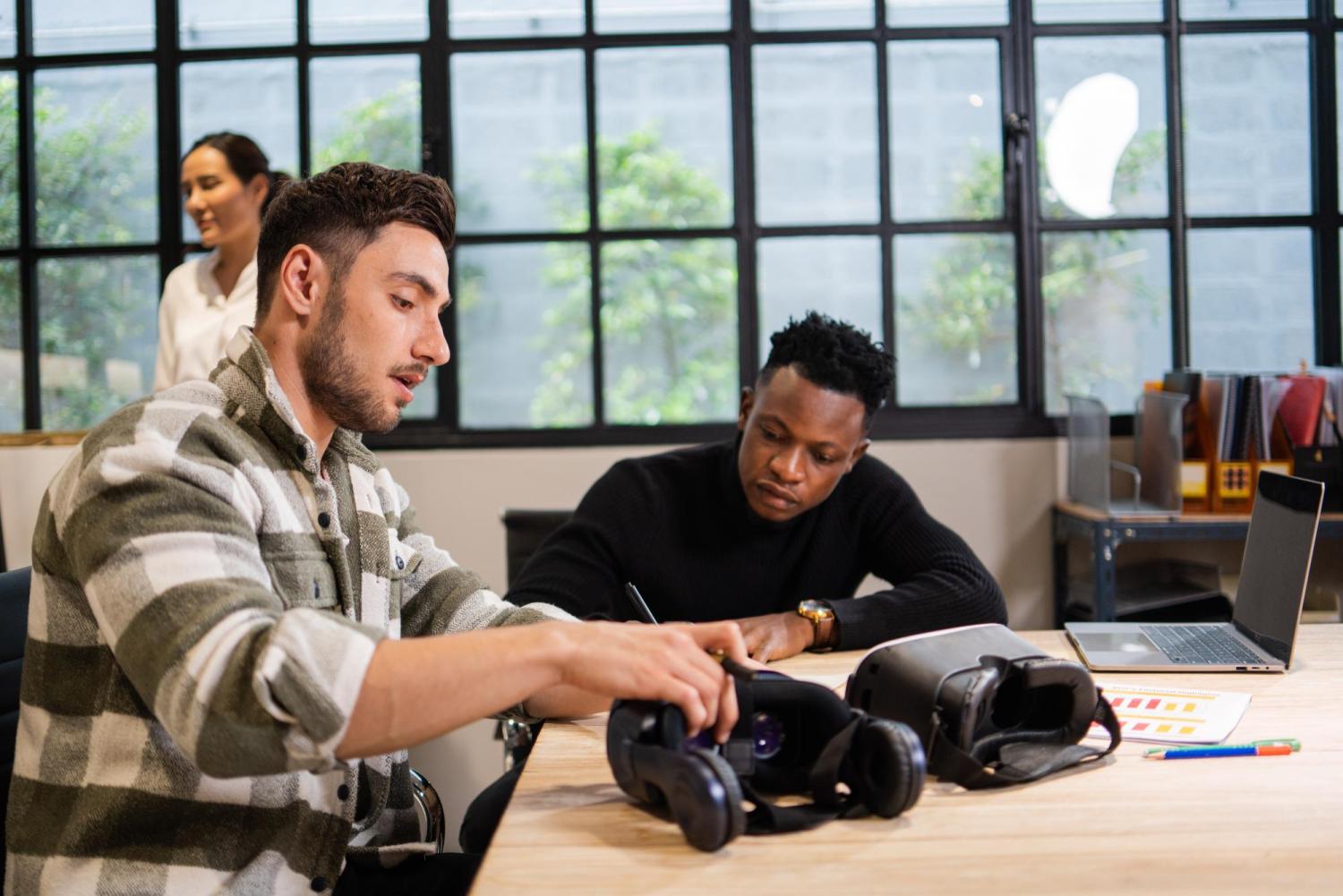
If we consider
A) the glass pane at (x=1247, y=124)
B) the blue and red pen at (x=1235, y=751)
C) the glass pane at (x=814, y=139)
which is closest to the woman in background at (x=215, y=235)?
the glass pane at (x=814, y=139)

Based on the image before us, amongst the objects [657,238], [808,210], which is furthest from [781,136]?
[657,238]

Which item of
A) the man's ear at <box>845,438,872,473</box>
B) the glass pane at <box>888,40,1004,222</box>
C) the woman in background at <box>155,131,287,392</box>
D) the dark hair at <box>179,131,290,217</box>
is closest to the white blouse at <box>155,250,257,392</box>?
the woman in background at <box>155,131,287,392</box>

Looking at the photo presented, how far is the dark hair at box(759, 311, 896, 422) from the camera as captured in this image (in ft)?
6.81

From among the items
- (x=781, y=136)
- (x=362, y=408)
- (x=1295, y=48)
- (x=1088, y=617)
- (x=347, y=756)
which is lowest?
(x=1088, y=617)

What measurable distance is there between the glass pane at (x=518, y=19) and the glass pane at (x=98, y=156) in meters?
0.96

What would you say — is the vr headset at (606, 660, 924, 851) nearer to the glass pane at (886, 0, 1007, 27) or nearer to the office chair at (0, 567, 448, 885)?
the office chair at (0, 567, 448, 885)

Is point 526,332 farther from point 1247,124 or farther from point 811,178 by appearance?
point 1247,124

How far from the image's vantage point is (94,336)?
148 inches

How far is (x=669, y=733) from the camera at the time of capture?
1010 millimetres

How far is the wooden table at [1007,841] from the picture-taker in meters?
0.89

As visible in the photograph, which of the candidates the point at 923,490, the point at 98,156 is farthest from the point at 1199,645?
the point at 98,156

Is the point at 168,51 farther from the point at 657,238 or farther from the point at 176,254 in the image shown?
the point at 657,238

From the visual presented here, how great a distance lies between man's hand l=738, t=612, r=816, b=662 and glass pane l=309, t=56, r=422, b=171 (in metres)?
2.34

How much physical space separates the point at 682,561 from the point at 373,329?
A: 900 mm
